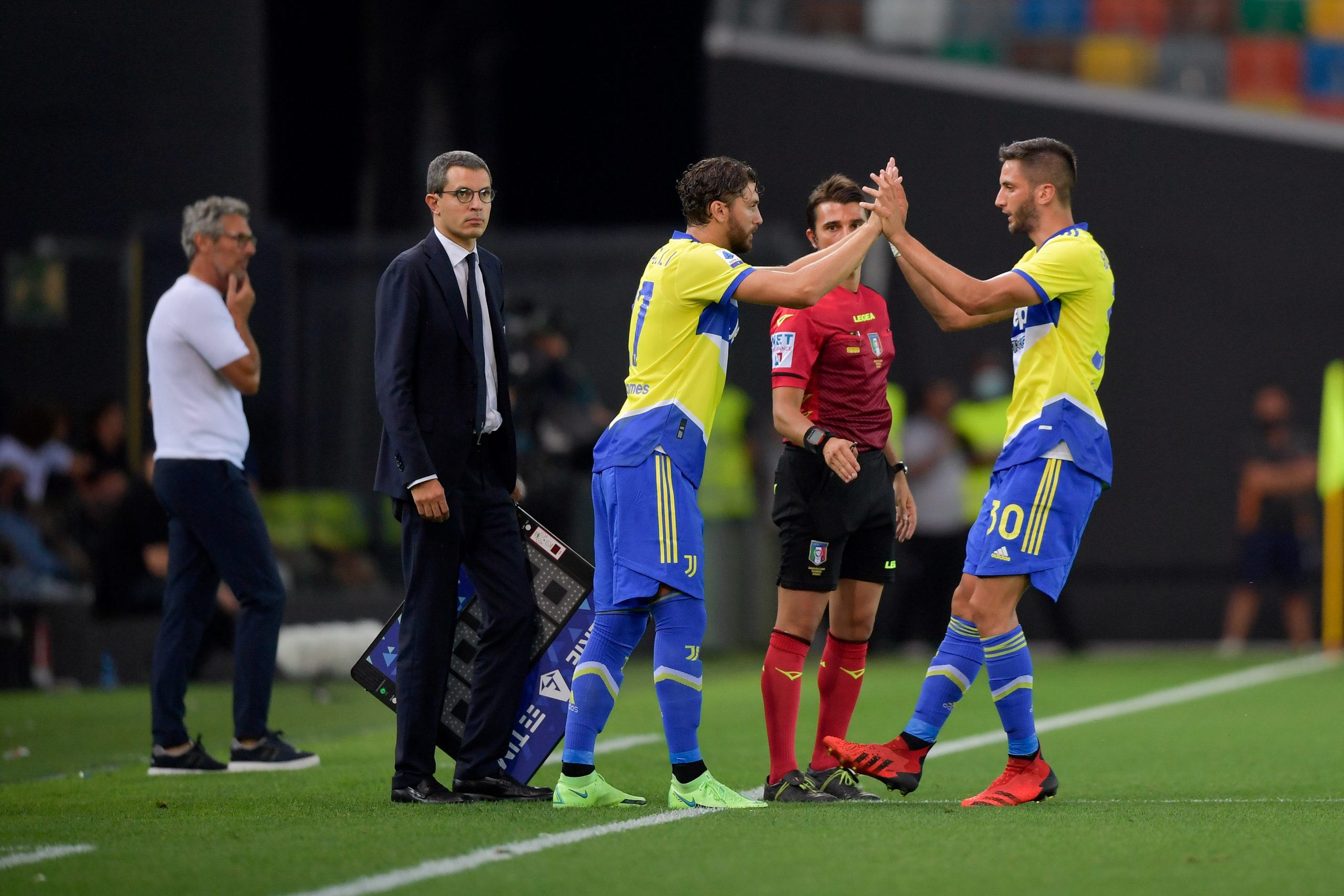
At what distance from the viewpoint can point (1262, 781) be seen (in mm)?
6500

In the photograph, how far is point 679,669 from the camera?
18.3 feet

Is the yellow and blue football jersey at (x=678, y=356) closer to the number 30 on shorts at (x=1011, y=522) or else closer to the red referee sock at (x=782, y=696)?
the red referee sock at (x=782, y=696)

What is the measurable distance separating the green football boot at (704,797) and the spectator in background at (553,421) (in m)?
7.11

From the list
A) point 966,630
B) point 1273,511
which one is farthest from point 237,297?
point 1273,511

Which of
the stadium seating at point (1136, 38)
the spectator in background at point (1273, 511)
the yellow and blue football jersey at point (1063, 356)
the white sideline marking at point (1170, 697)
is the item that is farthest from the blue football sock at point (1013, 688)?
the stadium seating at point (1136, 38)

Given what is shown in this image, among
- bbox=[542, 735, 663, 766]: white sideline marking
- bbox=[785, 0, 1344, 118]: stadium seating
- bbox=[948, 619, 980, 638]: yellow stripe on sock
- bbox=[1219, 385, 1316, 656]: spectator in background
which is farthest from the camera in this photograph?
bbox=[785, 0, 1344, 118]: stadium seating

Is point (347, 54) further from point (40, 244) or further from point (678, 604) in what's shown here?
point (678, 604)

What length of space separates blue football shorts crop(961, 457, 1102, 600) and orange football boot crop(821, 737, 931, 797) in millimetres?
624

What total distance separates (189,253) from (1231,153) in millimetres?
12047

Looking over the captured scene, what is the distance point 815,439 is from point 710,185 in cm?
87

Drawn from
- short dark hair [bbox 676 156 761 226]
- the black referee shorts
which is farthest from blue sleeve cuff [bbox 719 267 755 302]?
the black referee shorts

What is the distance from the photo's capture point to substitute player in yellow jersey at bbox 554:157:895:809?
18.2 ft

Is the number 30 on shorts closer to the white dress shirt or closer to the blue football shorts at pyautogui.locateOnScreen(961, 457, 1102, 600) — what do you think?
the blue football shorts at pyautogui.locateOnScreen(961, 457, 1102, 600)

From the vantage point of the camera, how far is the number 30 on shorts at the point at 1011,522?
577cm
